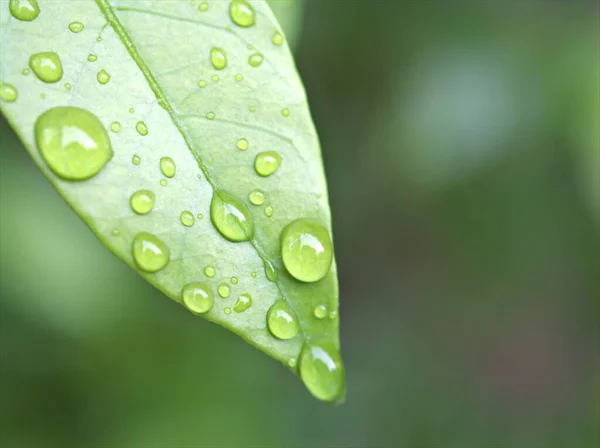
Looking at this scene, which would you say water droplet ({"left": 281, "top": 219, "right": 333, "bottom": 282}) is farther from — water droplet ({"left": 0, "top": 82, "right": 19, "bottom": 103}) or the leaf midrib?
water droplet ({"left": 0, "top": 82, "right": 19, "bottom": 103})

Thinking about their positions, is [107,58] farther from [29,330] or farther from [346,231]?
[346,231]

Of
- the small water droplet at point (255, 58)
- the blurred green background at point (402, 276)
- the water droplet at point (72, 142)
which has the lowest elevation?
the blurred green background at point (402, 276)

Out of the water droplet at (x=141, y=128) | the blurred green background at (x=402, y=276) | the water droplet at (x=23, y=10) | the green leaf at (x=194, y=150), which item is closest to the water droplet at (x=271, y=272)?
the green leaf at (x=194, y=150)

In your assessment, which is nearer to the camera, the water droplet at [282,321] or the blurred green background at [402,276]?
the water droplet at [282,321]

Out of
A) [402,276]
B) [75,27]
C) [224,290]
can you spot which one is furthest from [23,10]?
[402,276]

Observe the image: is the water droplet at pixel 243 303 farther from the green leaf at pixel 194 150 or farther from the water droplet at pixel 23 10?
the water droplet at pixel 23 10

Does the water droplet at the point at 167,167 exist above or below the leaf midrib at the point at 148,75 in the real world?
below

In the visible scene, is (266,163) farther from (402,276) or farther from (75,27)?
(402,276)

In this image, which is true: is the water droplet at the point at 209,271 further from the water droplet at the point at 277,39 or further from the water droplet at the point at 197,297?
the water droplet at the point at 277,39
